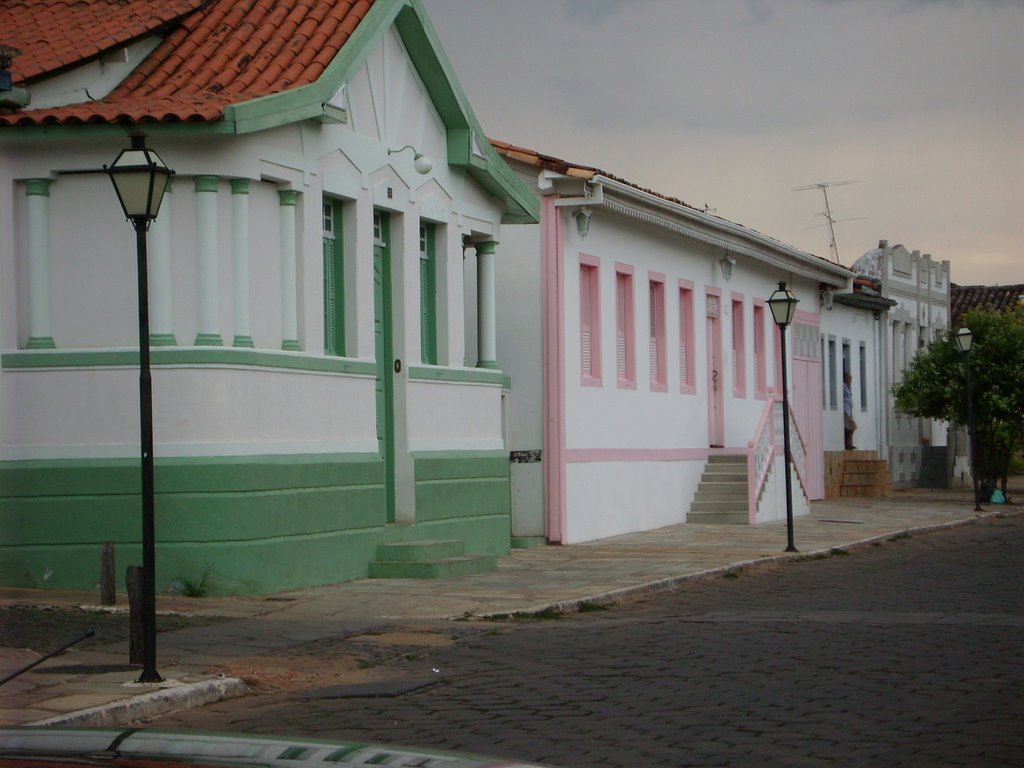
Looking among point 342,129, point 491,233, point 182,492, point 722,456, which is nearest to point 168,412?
point 182,492

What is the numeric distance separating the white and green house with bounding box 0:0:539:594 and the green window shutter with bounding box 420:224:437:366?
1.64 m

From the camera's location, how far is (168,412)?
51.0 feet

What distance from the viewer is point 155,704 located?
993 cm

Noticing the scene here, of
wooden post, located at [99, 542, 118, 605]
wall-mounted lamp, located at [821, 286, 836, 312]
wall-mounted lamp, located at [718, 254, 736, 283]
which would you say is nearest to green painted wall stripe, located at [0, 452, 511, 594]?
wooden post, located at [99, 542, 118, 605]

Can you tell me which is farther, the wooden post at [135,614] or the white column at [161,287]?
the white column at [161,287]

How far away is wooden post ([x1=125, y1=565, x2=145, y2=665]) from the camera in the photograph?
11.0m

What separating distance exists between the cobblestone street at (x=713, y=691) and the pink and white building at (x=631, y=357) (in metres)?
7.42

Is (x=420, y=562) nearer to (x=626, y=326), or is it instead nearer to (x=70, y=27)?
(x=70, y=27)

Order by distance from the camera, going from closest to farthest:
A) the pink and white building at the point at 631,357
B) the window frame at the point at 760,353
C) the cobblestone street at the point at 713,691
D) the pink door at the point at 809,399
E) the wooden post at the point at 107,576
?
the cobblestone street at the point at 713,691 → the wooden post at the point at 107,576 → the pink and white building at the point at 631,357 → the window frame at the point at 760,353 → the pink door at the point at 809,399

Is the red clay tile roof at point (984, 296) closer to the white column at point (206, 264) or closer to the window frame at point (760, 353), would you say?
the window frame at point (760, 353)

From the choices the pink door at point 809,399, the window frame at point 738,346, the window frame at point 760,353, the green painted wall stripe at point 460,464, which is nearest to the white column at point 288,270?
the green painted wall stripe at point 460,464

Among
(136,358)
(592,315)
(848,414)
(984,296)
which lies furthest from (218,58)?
(984,296)

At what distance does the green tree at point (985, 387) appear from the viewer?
1443 inches

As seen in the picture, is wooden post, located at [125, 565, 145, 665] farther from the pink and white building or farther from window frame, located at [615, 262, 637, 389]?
window frame, located at [615, 262, 637, 389]
